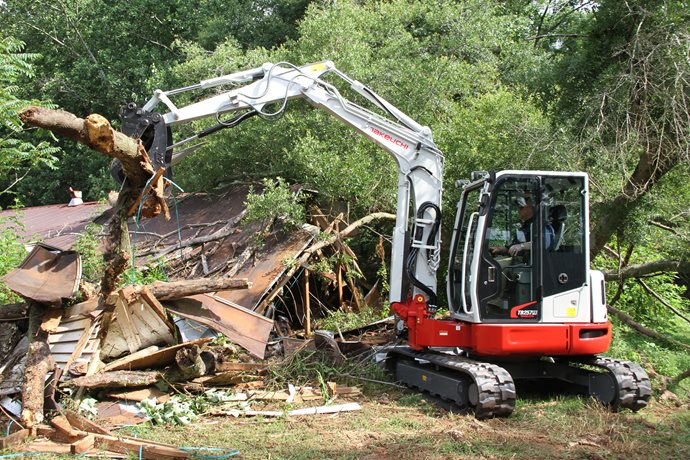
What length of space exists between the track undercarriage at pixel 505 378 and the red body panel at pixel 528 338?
0.63 ft

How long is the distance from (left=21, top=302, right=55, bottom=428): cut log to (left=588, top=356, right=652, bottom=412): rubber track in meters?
5.77

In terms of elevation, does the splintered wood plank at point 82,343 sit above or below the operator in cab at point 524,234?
below

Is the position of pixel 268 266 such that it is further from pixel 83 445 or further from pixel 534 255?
pixel 83 445

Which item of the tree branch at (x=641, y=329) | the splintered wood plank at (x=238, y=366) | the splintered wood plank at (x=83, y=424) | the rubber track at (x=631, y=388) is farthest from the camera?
the tree branch at (x=641, y=329)

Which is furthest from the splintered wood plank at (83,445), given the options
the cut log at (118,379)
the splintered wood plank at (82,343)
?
the splintered wood plank at (82,343)

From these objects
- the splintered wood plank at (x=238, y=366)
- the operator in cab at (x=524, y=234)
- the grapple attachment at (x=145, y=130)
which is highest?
the grapple attachment at (x=145, y=130)

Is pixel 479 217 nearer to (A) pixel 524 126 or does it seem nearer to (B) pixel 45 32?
(A) pixel 524 126

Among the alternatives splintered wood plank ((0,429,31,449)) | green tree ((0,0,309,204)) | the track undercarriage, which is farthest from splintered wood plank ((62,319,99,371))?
green tree ((0,0,309,204))

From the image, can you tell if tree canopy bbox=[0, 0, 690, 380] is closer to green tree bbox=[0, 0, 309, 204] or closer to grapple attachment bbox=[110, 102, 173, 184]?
green tree bbox=[0, 0, 309, 204]

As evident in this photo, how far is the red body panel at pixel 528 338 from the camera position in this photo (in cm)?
723

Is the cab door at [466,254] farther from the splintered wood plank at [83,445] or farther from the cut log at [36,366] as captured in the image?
the cut log at [36,366]

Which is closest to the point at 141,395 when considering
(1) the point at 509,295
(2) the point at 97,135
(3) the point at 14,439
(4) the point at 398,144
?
(3) the point at 14,439

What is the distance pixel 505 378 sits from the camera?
7.00m

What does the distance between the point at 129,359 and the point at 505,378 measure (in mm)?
4089
